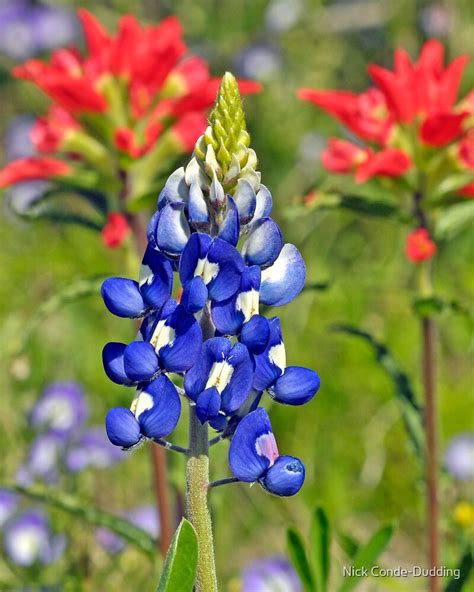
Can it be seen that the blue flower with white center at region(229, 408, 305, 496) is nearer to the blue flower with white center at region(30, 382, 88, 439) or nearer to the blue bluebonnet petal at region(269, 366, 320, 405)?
the blue bluebonnet petal at region(269, 366, 320, 405)

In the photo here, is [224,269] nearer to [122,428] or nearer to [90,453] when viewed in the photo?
[122,428]

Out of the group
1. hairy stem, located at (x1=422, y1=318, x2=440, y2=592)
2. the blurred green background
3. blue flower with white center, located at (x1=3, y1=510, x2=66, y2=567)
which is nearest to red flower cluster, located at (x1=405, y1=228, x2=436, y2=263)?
hairy stem, located at (x1=422, y1=318, x2=440, y2=592)

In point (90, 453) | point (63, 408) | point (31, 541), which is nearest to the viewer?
point (31, 541)

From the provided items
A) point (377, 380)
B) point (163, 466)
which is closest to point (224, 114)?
point (163, 466)

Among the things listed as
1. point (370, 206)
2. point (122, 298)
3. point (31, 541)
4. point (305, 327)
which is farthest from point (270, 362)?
point (305, 327)

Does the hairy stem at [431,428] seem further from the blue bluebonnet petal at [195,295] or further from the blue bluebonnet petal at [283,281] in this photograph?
the blue bluebonnet petal at [195,295]
